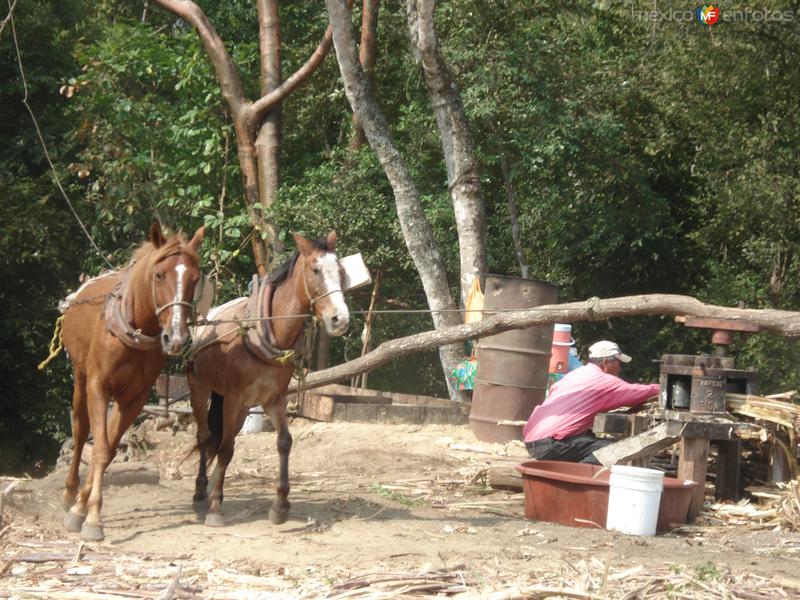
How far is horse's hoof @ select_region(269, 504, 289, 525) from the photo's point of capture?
8367 mm

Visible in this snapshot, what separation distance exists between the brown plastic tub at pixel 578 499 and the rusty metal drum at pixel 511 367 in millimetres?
3454

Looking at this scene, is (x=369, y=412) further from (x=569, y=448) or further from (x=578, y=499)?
(x=578, y=499)

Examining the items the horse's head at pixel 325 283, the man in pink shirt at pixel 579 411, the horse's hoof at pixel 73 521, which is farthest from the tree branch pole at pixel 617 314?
the horse's hoof at pixel 73 521

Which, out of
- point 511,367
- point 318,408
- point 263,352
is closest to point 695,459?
point 511,367

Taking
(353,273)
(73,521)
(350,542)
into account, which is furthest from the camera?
(353,273)

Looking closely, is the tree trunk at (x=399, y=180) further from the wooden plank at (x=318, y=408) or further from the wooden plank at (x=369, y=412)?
the wooden plank at (x=318, y=408)

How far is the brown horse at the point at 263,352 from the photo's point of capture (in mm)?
8086

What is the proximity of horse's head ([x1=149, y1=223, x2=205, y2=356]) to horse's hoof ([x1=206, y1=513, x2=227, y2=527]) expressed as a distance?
1.46m

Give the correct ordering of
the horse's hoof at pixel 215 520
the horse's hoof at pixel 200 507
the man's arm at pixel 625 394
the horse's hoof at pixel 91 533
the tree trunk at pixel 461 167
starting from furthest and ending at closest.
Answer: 1. the tree trunk at pixel 461 167
2. the man's arm at pixel 625 394
3. the horse's hoof at pixel 200 507
4. the horse's hoof at pixel 215 520
5. the horse's hoof at pixel 91 533

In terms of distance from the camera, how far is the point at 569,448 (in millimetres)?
9930

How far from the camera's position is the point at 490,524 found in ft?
28.6

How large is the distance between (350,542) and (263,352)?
155 centimetres

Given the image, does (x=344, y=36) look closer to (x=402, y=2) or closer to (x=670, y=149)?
(x=402, y=2)

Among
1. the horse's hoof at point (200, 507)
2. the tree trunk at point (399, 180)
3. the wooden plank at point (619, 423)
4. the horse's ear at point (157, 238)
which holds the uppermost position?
the tree trunk at point (399, 180)
